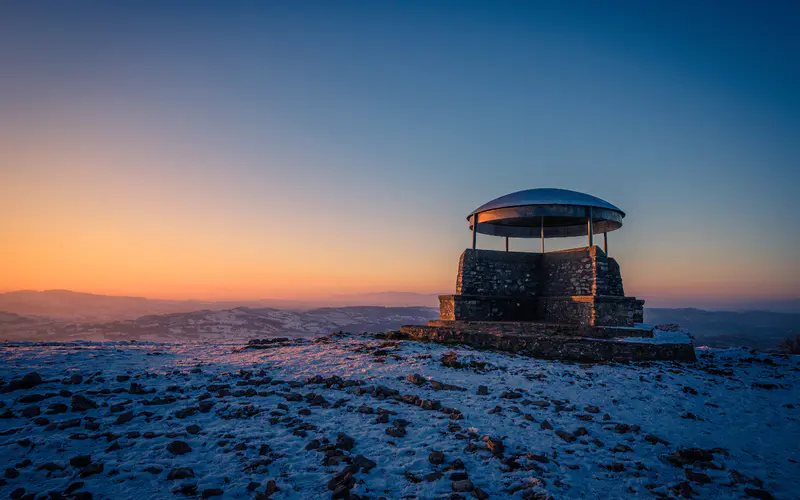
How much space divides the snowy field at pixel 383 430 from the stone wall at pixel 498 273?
6655mm

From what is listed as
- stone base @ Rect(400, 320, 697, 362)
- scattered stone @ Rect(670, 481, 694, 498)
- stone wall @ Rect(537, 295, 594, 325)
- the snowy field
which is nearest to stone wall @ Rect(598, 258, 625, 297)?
stone wall @ Rect(537, 295, 594, 325)

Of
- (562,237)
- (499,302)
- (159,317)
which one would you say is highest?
(562,237)

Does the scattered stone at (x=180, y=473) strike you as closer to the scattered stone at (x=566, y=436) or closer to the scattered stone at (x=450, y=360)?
the scattered stone at (x=566, y=436)

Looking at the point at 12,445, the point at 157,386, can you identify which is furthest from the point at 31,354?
the point at 12,445

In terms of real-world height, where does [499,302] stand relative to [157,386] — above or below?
above

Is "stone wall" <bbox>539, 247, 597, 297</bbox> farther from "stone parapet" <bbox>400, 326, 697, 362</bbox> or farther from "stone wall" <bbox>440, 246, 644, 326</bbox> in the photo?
"stone parapet" <bbox>400, 326, 697, 362</bbox>

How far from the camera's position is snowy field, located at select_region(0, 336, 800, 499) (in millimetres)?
3598

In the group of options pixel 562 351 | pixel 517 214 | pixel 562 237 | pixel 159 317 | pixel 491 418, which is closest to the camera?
pixel 491 418

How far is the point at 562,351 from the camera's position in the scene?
9961 mm

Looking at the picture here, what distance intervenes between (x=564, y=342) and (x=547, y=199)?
584 cm

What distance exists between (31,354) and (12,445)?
5611 mm

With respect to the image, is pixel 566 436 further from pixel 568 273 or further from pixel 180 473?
pixel 568 273

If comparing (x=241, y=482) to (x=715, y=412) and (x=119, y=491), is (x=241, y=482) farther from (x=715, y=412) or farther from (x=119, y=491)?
(x=715, y=412)

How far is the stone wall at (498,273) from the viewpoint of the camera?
14883 mm
